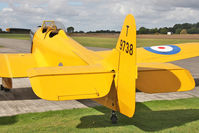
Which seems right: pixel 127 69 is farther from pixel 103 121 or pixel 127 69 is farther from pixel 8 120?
pixel 8 120

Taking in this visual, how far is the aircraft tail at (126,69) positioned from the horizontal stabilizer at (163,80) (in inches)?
20.3

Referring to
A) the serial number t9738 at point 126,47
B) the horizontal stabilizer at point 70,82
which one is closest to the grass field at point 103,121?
the horizontal stabilizer at point 70,82

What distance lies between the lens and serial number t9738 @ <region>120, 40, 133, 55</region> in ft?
17.9

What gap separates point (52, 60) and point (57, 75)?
15.7ft

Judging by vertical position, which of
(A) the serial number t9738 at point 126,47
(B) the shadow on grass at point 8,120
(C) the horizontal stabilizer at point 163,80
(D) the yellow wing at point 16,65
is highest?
(A) the serial number t9738 at point 126,47

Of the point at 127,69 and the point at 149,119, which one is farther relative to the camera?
the point at 149,119

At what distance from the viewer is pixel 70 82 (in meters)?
5.29

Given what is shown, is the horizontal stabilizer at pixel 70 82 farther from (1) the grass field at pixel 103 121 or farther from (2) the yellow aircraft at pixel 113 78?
(1) the grass field at pixel 103 121

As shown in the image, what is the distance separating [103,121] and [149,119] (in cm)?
131

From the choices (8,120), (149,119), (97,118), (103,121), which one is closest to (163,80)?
(149,119)

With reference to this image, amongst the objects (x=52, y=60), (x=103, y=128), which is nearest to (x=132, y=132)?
(x=103, y=128)

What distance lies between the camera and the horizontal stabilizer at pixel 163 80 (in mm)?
6055

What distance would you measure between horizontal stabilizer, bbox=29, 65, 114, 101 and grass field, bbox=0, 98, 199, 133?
4.95ft

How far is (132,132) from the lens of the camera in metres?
6.36
